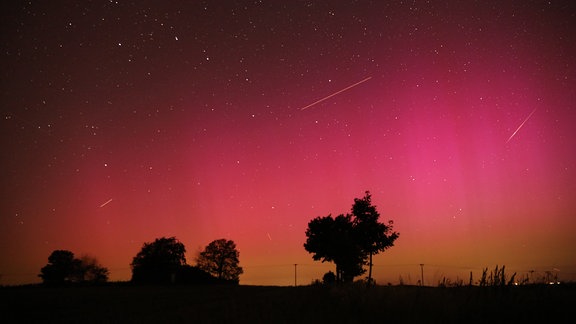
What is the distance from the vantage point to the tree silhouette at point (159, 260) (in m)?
68.8

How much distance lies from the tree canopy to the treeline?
22.5 meters

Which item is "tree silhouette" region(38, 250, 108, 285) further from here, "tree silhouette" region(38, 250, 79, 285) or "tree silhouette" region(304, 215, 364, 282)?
"tree silhouette" region(304, 215, 364, 282)

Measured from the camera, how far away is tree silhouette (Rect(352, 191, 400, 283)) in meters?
48.0

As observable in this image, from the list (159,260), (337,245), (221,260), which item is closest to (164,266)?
(159,260)

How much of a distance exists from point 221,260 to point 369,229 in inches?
1891

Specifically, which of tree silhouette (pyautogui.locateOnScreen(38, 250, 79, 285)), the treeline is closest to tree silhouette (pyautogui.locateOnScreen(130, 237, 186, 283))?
the treeline

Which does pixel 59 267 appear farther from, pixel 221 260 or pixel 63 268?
pixel 221 260

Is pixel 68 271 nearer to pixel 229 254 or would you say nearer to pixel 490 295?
pixel 229 254

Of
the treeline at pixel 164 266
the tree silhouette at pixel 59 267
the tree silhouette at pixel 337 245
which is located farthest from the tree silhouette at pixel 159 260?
the tree silhouette at pixel 337 245

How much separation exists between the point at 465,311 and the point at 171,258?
72.4 meters

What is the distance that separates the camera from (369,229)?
48.0 m

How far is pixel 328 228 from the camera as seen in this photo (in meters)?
57.2

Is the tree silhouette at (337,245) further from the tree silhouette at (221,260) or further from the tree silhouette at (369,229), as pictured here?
the tree silhouette at (221,260)

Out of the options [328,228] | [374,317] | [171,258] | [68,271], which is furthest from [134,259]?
[374,317]
